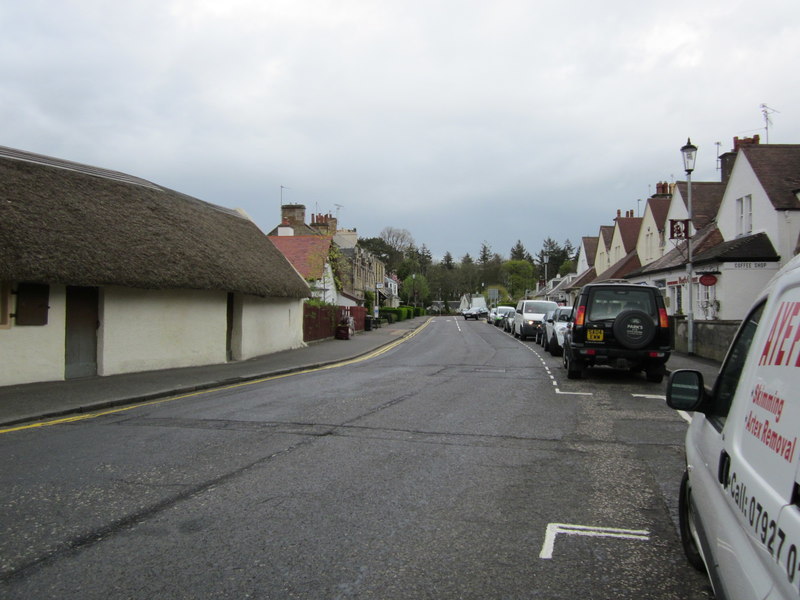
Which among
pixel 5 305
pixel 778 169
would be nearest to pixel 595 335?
pixel 5 305

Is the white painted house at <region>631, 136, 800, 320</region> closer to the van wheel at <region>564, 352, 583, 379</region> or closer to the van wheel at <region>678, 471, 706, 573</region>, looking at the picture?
the van wheel at <region>564, 352, 583, 379</region>

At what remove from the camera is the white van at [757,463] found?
1.83 m

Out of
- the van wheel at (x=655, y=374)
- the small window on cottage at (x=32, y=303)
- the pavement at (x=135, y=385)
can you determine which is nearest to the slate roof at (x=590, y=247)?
the pavement at (x=135, y=385)

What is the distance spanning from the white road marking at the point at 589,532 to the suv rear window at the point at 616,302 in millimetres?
9398

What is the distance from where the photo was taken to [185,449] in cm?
696

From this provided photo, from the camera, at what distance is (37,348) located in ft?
42.3

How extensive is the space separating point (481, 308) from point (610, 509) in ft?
234

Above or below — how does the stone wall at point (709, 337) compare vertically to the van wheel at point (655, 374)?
above

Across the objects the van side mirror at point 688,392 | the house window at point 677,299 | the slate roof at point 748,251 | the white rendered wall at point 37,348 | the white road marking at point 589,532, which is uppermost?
the slate roof at point 748,251

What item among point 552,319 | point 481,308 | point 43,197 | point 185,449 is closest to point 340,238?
point 481,308

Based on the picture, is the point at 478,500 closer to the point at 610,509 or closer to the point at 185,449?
the point at 610,509

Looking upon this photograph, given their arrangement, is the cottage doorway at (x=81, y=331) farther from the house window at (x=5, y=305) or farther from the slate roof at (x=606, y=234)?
the slate roof at (x=606, y=234)

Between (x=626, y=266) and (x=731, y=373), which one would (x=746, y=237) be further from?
(x=731, y=373)

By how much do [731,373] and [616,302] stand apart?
35.6 ft
